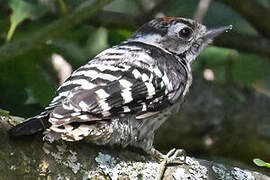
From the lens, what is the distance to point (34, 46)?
4395 millimetres

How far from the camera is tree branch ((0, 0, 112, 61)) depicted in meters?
4.29

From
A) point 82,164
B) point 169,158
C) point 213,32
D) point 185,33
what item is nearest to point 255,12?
point 213,32

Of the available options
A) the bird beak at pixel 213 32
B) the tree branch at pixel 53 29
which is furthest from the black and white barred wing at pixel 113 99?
the bird beak at pixel 213 32

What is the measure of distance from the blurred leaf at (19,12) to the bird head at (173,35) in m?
0.82

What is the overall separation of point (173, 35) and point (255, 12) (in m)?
1.00

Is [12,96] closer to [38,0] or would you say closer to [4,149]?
[38,0]

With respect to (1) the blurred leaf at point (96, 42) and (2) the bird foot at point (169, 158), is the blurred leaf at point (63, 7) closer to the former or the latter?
(1) the blurred leaf at point (96, 42)

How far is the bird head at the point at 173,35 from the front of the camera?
15.5 feet

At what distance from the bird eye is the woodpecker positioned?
24 cm

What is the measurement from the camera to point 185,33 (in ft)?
15.8

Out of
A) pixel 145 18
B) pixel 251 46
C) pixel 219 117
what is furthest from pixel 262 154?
pixel 145 18

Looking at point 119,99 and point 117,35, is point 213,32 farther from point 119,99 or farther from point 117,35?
point 119,99

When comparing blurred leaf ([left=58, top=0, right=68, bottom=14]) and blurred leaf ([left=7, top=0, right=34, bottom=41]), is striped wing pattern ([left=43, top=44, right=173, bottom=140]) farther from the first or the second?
blurred leaf ([left=58, top=0, right=68, bottom=14])

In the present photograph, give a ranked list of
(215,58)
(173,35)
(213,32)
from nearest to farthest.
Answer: (173,35) < (213,32) < (215,58)
